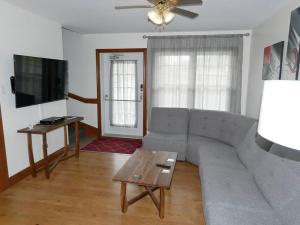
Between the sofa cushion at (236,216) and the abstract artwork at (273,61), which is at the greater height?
the abstract artwork at (273,61)

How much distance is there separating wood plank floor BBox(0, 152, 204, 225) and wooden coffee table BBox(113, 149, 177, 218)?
111 millimetres

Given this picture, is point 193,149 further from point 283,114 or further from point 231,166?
point 283,114

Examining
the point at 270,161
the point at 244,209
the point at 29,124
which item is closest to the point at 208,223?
the point at 244,209

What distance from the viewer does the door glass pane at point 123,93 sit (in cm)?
525

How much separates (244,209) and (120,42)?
4197 mm

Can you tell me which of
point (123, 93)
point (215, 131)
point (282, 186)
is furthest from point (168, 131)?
point (282, 186)

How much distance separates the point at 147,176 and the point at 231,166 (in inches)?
43.5

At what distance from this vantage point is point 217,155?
3160 mm

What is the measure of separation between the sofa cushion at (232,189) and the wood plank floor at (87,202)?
450 mm

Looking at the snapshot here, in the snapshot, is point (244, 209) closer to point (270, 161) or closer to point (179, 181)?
point (270, 161)

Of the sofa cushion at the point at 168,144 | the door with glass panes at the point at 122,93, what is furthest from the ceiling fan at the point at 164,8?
the door with glass panes at the point at 122,93

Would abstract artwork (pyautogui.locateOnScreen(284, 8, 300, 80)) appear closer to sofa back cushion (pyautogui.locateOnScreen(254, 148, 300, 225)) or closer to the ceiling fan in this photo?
sofa back cushion (pyautogui.locateOnScreen(254, 148, 300, 225))

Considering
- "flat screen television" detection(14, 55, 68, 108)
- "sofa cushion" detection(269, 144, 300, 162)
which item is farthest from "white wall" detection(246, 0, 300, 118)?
"flat screen television" detection(14, 55, 68, 108)

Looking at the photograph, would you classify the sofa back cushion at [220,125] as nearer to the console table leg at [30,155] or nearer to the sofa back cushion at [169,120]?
the sofa back cushion at [169,120]
